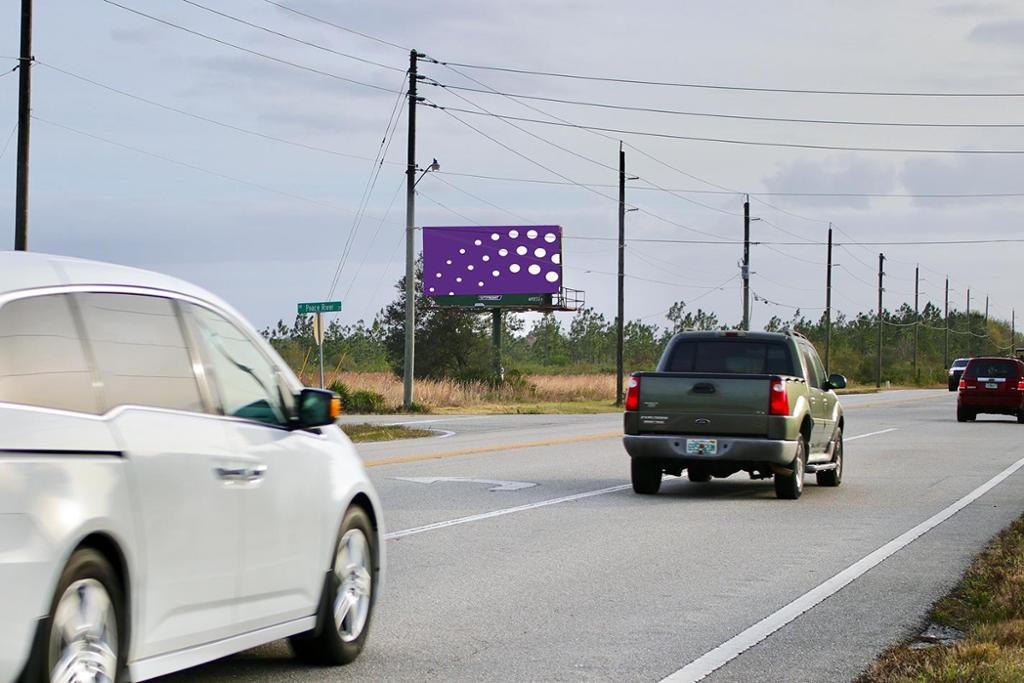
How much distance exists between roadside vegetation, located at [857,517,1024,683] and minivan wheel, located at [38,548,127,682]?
3594 mm

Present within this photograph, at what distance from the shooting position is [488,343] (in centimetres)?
8150

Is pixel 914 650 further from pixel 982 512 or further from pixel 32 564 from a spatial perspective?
pixel 982 512

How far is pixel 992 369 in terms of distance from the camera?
4056 centimetres

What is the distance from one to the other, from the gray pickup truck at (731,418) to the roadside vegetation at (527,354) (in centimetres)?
2207

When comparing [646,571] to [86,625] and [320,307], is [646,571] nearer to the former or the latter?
[86,625]

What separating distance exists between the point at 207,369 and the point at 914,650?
3.99 metres

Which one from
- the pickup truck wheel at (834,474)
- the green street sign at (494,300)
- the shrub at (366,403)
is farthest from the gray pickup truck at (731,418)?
the green street sign at (494,300)

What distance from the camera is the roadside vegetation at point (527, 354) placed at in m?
56.1

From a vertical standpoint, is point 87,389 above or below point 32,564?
above

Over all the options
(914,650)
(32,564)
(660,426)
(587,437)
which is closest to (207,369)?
(32,564)

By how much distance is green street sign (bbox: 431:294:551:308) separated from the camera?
81750 mm

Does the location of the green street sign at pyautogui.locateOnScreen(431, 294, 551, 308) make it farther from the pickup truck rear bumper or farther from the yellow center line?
the pickup truck rear bumper

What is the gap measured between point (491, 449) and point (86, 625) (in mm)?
19500

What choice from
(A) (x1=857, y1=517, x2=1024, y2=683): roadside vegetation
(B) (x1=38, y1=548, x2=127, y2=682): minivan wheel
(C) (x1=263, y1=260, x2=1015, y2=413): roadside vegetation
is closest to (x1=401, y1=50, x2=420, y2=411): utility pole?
(C) (x1=263, y1=260, x2=1015, y2=413): roadside vegetation
